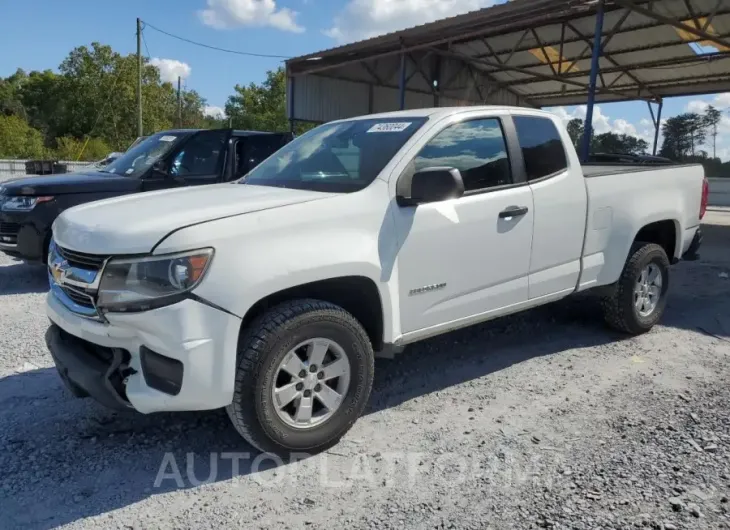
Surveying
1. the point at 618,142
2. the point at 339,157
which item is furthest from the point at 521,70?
the point at 618,142

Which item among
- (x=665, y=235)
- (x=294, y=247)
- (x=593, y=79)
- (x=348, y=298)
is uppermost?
(x=593, y=79)

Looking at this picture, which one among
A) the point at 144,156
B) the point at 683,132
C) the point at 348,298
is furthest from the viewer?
the point at 683,132

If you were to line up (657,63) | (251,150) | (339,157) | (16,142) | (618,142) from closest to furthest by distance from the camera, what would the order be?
(339,157)
(251,150)
(657,63)
(618,142)
(16,142)

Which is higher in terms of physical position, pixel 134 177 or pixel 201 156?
pixel 201 156

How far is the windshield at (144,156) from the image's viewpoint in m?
7.33

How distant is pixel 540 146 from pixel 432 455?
2.44 m

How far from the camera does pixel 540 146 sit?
169 inches

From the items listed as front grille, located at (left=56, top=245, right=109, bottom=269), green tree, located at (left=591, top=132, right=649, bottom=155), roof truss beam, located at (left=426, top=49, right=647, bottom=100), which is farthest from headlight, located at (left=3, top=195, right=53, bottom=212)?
green tree, located at (left=591, top=132, right=649, bottom=155)

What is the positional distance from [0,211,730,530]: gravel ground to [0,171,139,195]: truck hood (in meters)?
2.43

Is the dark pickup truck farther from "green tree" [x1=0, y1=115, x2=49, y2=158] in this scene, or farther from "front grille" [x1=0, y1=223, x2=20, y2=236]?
"green tree" [x1=0, y1=115, x2=49, y2=158]

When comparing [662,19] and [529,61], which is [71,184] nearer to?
[662,19]

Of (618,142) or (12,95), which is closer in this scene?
(618,142)

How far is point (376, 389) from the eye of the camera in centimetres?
403

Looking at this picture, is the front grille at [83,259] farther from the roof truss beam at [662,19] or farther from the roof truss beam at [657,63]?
the roof truss beam at [657,63]
